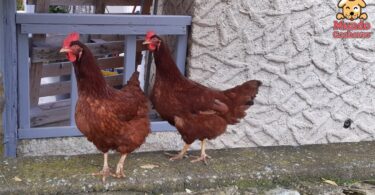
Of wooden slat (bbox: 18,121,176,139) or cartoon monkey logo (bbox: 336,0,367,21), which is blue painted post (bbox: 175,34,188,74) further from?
cartoon monkey logo (bbox: 336,0,367,21)

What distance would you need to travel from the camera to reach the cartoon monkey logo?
4.29 metres

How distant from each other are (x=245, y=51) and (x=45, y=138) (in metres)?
1.75

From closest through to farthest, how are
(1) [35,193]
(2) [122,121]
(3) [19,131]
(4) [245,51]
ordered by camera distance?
(1) [35,193] < (2) [122,121] < (3) [19,131] < (4) [245,51]

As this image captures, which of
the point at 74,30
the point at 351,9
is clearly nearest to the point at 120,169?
the point at 74,30

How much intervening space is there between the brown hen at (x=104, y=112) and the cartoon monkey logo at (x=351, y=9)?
91.5 inches

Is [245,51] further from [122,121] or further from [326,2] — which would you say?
Answer: [122,121]

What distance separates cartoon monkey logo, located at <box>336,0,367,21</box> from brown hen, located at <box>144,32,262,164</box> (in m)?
1.63

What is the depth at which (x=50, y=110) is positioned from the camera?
448 cm

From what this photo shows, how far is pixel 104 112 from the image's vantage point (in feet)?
8.42

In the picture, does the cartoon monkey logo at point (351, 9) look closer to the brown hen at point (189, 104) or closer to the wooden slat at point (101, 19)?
the wooden slat at point (101, 19)

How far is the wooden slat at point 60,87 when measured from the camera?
4.47 m

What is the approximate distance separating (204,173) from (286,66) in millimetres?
1826

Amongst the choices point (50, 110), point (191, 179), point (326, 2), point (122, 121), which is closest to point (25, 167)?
point (122, 121)

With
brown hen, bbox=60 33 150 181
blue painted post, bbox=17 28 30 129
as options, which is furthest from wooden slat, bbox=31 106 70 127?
brown hen, bbox=60 33 150 181
